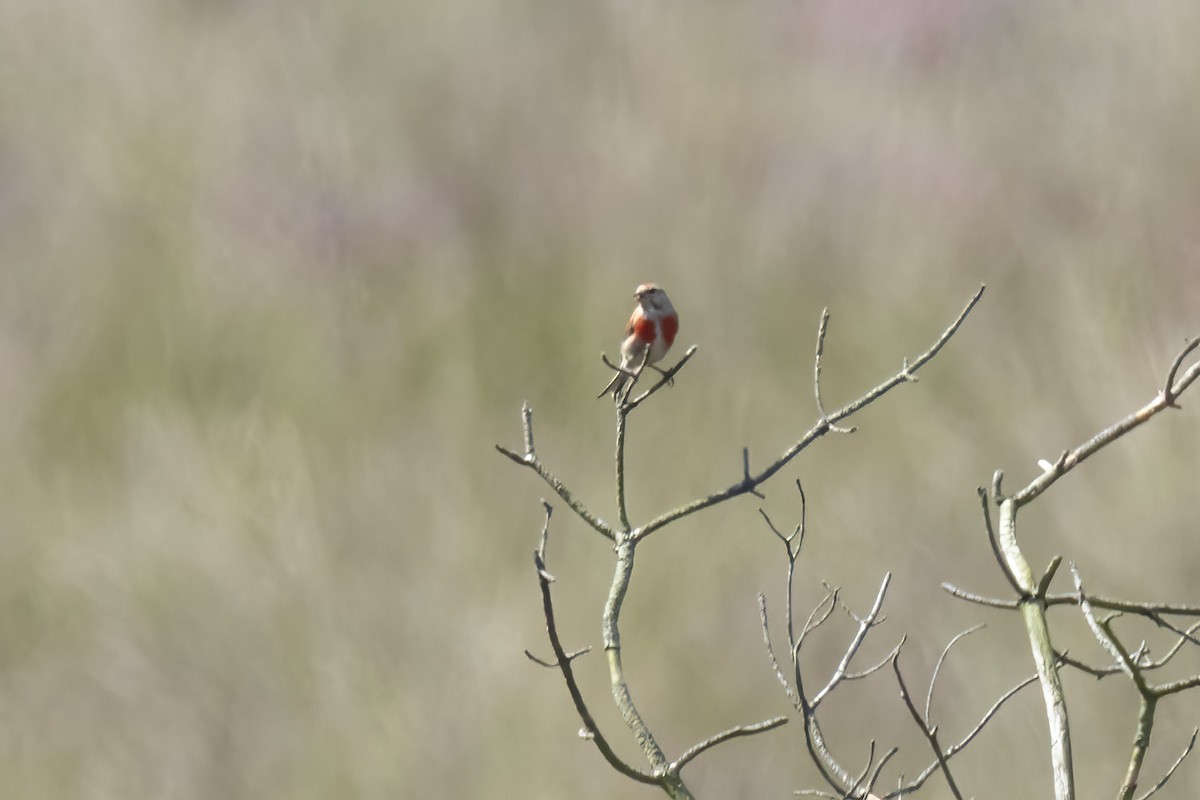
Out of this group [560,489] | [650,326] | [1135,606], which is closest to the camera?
[1135,606]

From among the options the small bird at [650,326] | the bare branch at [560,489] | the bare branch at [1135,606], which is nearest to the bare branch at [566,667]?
the bare branch at [560,489]

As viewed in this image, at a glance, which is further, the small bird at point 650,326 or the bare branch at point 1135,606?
the small bird at point 650,326

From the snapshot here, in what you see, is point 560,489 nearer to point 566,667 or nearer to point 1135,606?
point 566,667

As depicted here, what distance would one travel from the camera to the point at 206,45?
3.41 metres

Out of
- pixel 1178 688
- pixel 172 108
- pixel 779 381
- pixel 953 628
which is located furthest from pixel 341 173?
pixel 1178 688

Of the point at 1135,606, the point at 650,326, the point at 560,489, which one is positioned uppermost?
the point at 650,326

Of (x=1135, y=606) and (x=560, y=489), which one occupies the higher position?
(x=560, y=489)

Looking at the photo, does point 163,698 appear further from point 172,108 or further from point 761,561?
point 172,108

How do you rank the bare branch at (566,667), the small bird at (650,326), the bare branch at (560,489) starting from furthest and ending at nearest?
1. the small bird at (650,326)
2. the bare branch at (560,489)
3. the bare branch at (566,667)

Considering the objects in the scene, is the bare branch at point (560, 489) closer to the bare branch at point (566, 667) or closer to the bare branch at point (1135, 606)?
the bare branch at point (566, 667)

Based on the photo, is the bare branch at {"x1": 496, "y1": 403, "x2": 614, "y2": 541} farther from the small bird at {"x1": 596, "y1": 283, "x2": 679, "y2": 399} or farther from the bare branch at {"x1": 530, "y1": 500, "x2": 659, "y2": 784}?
the small bird at {"x1": 596, "y1": 283, "x2": 679, "y2": 399}

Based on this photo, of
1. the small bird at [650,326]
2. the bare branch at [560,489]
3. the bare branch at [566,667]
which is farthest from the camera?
the small bird at [650,326]

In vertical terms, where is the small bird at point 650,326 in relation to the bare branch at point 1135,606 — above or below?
above

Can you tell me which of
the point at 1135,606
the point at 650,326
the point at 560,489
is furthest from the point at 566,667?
the point at 650,326
